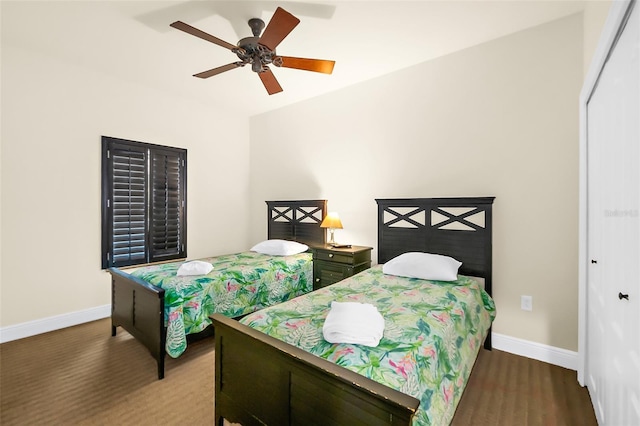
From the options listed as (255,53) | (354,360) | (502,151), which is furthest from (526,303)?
(255,53)

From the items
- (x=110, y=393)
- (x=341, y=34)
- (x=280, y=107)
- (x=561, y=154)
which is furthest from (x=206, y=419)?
(x=280, y=107)

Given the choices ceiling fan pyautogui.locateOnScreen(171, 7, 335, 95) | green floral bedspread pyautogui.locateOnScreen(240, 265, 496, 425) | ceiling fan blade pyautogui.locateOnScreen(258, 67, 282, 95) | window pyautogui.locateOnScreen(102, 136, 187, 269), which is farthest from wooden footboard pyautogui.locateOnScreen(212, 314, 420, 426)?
window pyautogui.locateOnScreen(102, 136, 187, 269)

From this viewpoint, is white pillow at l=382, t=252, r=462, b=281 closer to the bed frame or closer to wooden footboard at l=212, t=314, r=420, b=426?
the bed frame

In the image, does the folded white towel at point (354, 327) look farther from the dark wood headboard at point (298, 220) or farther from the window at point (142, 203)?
the window at point (142, 203)

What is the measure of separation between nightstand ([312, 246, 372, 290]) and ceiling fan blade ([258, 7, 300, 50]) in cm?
211

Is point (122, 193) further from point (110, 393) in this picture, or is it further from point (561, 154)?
point (561, 154)

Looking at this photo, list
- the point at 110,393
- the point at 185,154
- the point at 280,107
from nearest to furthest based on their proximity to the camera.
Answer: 1. the point at 110,393
2. the point at 185,154
3. the point at 280,107

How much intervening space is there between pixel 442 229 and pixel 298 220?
2.04 m

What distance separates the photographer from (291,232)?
4.34 metres

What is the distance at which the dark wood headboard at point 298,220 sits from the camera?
13.2 ft

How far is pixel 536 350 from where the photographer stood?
2514mm

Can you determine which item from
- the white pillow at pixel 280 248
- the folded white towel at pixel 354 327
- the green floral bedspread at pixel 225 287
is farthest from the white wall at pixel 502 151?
the folded white towel at pixel 354 327

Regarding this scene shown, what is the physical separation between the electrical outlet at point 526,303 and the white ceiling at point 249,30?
2.35 meters

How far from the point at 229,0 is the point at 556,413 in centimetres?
361
